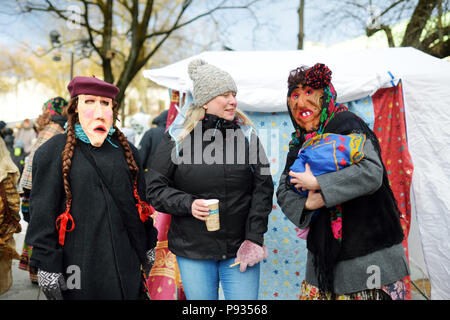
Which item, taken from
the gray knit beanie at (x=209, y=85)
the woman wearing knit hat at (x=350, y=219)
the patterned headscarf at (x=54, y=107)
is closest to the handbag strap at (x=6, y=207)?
the patterned headscarf at (x=54, y=107)

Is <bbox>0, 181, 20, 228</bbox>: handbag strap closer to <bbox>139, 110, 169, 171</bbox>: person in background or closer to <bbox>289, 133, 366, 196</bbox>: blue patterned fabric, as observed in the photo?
<bbox>139, 110, 169, 171</bbox>: person in background

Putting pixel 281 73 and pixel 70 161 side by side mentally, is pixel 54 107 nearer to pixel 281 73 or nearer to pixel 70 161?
pixel 70 161

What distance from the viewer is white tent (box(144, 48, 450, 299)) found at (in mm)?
3105

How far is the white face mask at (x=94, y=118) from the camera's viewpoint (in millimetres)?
2023

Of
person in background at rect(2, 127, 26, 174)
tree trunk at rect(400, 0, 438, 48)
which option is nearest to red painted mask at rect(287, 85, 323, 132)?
tree trunk at rect(400, 0, 438, 48)

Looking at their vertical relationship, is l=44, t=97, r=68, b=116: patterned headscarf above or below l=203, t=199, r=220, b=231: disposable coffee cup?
above

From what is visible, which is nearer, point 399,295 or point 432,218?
point 399,295

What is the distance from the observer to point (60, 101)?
400 cm

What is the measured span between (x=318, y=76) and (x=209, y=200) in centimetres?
93

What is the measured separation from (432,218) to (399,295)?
1671 mm

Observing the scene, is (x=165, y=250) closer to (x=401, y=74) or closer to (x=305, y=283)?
(x=305, y=283)

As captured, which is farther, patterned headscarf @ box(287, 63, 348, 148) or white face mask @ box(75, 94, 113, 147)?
white face mask @ box(75, 94, 113, 147)

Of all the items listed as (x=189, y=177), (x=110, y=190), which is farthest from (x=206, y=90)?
(x=110, y=190)
